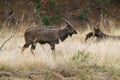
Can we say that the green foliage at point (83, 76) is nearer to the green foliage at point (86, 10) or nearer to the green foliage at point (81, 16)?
the green foliage at point (81, 16)

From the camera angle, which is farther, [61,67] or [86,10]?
[86,10]

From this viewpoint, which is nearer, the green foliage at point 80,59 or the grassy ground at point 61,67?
the grassy ground at point 61,67

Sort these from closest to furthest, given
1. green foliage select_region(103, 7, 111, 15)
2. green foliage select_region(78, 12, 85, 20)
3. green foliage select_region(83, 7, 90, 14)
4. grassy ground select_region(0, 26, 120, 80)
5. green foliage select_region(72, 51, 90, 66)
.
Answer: grassy ground select_region(0, 26, 120, 80) < green foliage select_region(72, 51, 90, 66) < green foliage select_region(78, 12, 85, 20) < green foliage select_region(83, 7, 90, 14) < green foliage select_region(103, 7, 111, 15)

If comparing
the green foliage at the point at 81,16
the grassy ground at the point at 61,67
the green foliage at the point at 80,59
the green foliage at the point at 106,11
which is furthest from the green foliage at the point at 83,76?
the green foliage at the point at 106,11

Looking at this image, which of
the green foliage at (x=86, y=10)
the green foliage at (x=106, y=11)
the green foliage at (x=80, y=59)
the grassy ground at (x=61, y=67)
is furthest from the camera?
the green foliage at (x=106, y=11)

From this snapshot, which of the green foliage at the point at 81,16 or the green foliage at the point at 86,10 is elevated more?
the green foliage at the point at 86,10

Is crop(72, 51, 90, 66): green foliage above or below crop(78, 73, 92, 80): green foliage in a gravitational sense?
above

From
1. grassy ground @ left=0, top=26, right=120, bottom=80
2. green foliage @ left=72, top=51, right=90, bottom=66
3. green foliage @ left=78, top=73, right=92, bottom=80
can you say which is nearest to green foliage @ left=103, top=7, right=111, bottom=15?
grassy ground @ left=0, top=26, right=120, bottom=80

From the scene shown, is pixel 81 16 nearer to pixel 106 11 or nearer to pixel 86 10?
pixel 86 10

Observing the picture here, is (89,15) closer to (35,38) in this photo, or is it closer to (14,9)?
(14,9)

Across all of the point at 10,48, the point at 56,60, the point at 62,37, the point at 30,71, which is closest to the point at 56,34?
the point at 62,37

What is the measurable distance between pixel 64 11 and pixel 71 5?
2.36 feet

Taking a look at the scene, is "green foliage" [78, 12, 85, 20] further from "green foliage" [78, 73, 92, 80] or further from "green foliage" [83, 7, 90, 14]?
"green foliage" [78, 73, 92, 80]

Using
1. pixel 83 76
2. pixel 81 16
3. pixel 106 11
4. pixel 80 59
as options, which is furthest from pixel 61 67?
pixel 106 11
